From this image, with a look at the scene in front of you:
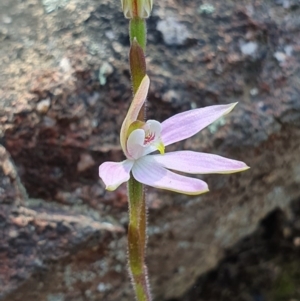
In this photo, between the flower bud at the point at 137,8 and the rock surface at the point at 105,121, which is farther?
the rock surface at the point at 105,121

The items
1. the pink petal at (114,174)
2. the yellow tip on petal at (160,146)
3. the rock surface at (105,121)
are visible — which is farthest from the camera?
the rock surface at (105,121)

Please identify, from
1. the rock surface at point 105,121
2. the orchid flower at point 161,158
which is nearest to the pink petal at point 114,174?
the orchid flower at point 161,158

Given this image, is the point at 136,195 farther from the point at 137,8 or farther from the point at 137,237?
the point at 137,8

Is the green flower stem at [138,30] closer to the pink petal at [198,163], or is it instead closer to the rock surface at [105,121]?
the pink petal at [198,163]

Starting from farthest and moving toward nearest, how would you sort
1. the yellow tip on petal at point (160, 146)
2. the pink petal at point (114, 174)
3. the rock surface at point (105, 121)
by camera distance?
the rock surface at point (105, 121), the yellow tip on petal at point (160, 146), the pink petal at point (114, 174)

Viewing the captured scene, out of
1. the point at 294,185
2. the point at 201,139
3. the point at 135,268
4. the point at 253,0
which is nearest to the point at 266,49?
the point at 253,0
